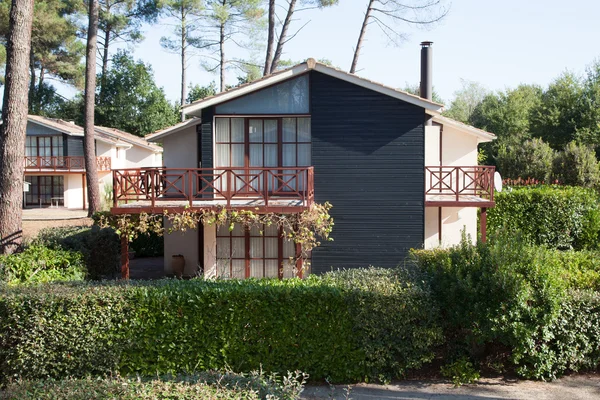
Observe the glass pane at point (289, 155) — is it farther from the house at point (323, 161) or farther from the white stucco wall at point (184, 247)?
the white stucco wall at point (184, 247)

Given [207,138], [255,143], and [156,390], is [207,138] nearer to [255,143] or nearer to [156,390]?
[255,143]

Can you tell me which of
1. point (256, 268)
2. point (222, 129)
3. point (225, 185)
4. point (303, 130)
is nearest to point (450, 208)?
point (303, 130)

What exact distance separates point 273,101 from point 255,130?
91 centimetres

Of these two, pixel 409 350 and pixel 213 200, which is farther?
pixel 213 200

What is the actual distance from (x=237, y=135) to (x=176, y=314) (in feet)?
26.3

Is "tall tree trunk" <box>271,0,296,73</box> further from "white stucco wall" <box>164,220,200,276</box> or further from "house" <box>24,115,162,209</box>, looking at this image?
"white stucco wall" <box>164,220,200,276</box>

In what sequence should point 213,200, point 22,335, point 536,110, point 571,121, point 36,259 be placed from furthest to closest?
point 536,110
point 571,121
point 213,200
point 36,259
point 22,335

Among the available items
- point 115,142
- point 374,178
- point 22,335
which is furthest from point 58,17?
point 22,335

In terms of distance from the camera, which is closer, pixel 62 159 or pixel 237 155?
pixel 237 155

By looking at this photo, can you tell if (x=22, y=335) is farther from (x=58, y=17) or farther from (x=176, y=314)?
(x=58, y=17)

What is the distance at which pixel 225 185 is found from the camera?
16.4m

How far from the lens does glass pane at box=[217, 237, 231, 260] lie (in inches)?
654

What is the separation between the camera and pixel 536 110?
4091cm

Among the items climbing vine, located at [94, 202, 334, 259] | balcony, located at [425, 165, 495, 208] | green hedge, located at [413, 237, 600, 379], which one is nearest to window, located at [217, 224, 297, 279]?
climbing vine, located at [94, 202, 334, 259]
